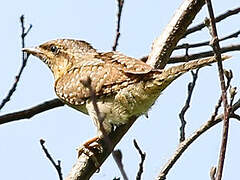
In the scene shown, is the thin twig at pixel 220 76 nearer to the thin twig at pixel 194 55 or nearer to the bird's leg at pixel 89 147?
the bird's leg at pixel 89 147

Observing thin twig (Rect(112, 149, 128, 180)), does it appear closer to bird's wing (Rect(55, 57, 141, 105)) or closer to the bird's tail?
the bird's tail

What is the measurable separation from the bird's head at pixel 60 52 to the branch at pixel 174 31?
3.34ft

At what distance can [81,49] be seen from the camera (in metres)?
5.13

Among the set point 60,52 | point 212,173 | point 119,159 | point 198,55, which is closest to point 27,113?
point 60,52

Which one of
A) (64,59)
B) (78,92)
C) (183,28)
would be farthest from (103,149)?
(64,59)

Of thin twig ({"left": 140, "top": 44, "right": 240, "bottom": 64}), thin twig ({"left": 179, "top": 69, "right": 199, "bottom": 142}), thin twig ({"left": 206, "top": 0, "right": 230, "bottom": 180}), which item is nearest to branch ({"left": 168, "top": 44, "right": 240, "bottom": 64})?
thin twig ({"left": 140, "top": 44, "right": 240, "bottom": 64})

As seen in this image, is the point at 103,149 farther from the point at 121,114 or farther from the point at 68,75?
the point at 68,75

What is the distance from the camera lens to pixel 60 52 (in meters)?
5.17

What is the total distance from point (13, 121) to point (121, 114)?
2.45 ft

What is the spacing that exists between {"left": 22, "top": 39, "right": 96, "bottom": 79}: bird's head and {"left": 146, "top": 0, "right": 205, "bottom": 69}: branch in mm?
1018

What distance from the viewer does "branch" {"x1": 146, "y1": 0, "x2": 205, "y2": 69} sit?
4113 mm

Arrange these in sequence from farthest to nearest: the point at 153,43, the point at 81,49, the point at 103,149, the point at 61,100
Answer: the point at 81,49 < the point at 61,100 < the point at 153,43 < the point at 103,149

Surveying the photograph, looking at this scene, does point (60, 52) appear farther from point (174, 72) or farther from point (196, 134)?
point (196, 134)

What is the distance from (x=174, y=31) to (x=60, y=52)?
133 centimetres
